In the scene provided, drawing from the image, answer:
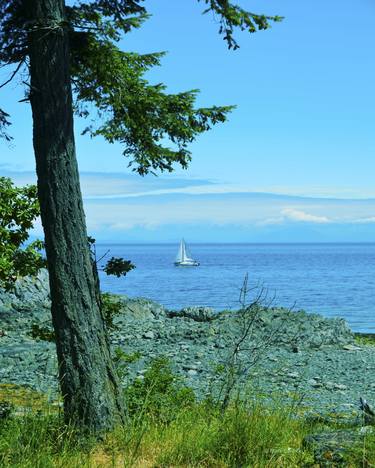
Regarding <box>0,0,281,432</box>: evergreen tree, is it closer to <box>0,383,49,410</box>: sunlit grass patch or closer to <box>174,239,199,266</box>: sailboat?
<box>0,383,49,410</box>: sunlit grass patch

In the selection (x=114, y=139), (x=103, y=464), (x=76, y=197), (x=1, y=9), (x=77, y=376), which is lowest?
(x=103, y=464)

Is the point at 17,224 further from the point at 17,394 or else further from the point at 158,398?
the point at 158,398

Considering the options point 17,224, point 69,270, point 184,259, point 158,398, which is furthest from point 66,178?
point 184,259

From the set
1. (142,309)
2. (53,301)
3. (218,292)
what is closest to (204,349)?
(142,309)

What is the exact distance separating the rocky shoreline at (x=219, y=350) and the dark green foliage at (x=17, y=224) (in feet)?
6.07

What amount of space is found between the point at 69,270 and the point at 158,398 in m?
2.02

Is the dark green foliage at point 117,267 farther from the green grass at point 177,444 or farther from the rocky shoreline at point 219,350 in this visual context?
the green grass at point 177,444

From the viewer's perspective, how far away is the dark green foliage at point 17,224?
1246 centimetres

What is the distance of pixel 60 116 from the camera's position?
765 centimetres

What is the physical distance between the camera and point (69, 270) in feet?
24.4

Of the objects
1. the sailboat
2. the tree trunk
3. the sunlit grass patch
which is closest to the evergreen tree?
the tree trunk

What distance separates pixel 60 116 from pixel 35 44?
900 millimetres

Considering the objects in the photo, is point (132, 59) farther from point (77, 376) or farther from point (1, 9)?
point (77, 376)

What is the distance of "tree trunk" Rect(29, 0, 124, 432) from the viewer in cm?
741
